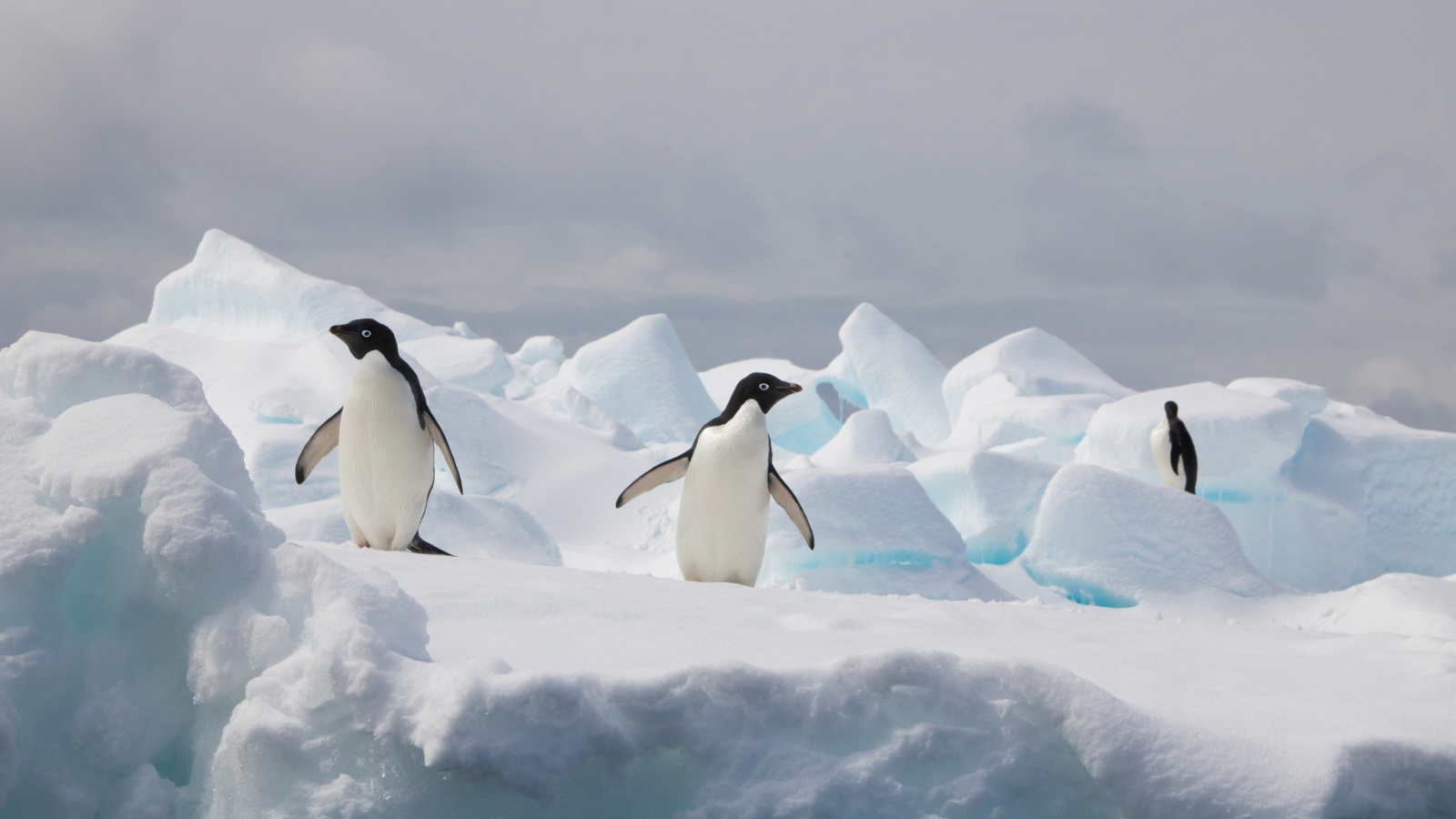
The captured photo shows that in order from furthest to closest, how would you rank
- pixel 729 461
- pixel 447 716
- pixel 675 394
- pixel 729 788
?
1. pixel 675 394
2. pixel 729 461
3. pixel 729 788
4. pixel 447 716

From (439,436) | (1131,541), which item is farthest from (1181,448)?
(439,436)

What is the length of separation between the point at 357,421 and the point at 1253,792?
3395mm

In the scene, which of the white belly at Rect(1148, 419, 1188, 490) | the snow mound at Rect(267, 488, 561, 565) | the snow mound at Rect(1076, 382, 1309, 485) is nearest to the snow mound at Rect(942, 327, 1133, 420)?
the snow mound at Rect(1076, 382, 1309, 485)

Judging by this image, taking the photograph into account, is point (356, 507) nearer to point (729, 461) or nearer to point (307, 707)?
point (729, 461)

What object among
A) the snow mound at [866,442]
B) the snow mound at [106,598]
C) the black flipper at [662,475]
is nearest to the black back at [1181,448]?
the snow mound at [866,442]

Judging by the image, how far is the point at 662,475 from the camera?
4469 millimetres

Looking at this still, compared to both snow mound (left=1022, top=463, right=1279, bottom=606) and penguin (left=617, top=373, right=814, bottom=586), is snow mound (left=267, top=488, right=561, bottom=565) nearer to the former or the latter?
penguin (left=617, top=373, right=814, bottom=586)

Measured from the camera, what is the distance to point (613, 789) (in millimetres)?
1587

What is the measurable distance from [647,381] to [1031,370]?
20.9 feet

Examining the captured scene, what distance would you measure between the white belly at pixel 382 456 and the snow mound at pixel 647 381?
10097 millimetres

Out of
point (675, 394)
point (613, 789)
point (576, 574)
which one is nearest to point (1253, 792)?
point (613, 789)

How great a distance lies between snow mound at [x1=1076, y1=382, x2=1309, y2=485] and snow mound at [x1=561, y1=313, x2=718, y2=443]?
Result: 5.52m

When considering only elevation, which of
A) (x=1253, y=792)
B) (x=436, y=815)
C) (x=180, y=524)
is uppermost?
(x=180, y=524)

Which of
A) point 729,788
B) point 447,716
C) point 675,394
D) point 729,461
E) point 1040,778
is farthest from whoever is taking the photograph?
point 675,394
